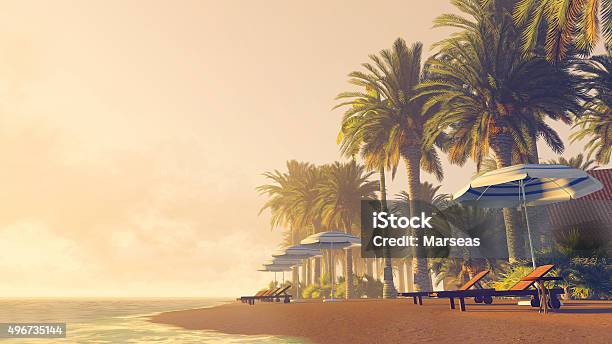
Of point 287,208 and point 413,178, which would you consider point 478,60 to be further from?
point 287,208

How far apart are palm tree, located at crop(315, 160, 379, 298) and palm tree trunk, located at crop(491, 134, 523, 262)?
19.6 meters

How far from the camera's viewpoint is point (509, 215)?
906 inches

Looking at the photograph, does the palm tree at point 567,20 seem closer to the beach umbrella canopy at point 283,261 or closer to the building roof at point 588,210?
the building roof at point 588,210

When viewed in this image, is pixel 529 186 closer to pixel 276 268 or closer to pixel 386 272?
pixel 386 272

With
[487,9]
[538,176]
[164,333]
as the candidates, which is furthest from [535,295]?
[487,9]

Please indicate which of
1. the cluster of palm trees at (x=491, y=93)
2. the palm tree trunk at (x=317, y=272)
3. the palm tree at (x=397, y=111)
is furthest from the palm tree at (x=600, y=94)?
the palm tree trunk at (x=317, y=272)

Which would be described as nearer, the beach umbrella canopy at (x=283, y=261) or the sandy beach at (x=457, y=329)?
the sandy beach at (x=457, y=329)

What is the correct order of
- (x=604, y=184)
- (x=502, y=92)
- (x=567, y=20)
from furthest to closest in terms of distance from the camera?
(x=604, y=184) → (x=502, y=92) → (x=567, y=20)

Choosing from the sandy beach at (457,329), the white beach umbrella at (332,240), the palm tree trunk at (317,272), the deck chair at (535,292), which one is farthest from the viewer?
the palm tree trunk at (317,272)

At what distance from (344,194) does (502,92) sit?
2151cm

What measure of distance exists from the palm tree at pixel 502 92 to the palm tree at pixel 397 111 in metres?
5.85

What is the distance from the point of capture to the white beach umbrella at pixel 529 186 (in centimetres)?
1376

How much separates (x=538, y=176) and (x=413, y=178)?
1806 centimetres

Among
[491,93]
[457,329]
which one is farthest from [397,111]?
[457,329]
